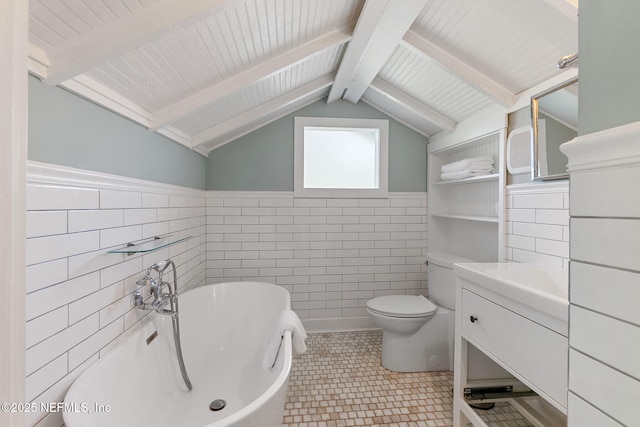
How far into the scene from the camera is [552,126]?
67.8 inches

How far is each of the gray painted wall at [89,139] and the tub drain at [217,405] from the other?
1.39 metres

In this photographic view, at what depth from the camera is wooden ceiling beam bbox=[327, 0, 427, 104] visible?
149 cm

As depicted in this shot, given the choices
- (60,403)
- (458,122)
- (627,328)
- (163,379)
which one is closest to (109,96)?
(60,403)

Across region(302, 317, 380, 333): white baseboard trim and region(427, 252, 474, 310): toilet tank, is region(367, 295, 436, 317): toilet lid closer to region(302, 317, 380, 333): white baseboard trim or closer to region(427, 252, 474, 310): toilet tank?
region(427, 252, 474, 310): toilet tank

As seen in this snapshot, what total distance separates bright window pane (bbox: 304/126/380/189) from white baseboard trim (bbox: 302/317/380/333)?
1388mm

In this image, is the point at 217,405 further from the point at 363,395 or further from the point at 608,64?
the point at 608,64

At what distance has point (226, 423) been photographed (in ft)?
3.10

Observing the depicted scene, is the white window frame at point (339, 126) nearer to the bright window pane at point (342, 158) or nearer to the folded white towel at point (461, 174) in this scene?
the bright window pane at point (342, 158)

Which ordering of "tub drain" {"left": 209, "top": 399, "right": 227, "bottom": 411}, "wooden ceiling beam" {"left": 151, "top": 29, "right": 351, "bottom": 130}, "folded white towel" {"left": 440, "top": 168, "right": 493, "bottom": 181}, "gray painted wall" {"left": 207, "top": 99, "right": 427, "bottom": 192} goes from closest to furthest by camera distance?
"tub drain" {"left": 209, "top": 399, "right": 227, "bottom": 411} → "wooden ceiling beam" {"left": 151, "top": 29, "right": 351, "bottom": 130} → "folded white towel" {"left": 440, "top": 168, "right": 493, "bottom": 181} → "gray painted wall" {"left": 207, "top": 99, "right": 427, "bottom": 192}

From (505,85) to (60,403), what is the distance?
2.80 meters

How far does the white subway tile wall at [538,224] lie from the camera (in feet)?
5.56

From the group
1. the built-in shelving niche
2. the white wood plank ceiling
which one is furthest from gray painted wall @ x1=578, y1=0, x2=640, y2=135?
the built-in shelving niche

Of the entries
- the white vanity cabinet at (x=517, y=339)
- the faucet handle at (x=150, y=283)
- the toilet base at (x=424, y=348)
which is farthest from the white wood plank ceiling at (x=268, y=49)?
the toilet base at (x=424, y=348)

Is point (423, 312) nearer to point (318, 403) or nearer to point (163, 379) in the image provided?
point (318, 403)
